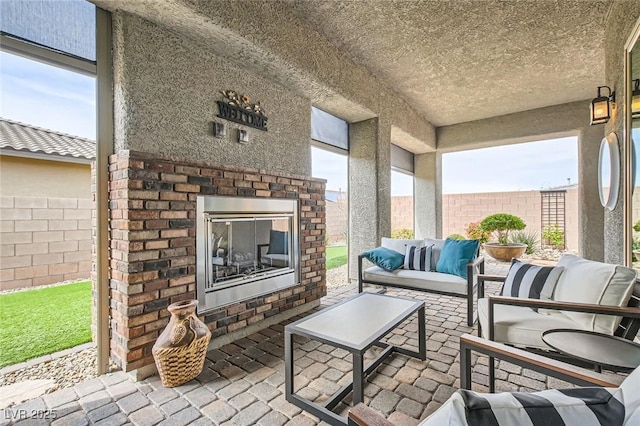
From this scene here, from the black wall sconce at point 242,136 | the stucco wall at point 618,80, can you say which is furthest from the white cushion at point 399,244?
the black wall sconce at point 242,136

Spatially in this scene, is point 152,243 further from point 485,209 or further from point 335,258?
point 485,209

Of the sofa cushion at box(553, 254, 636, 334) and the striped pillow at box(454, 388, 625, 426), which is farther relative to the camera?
the sofa cushion at box(553, 254, 636, 334)

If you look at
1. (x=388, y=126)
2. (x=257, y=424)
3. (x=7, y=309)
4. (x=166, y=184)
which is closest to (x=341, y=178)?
(x=388, y=126)

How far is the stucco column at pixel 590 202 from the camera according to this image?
4809mm

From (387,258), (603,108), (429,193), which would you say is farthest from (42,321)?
(429,193)

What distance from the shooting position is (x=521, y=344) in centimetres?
178

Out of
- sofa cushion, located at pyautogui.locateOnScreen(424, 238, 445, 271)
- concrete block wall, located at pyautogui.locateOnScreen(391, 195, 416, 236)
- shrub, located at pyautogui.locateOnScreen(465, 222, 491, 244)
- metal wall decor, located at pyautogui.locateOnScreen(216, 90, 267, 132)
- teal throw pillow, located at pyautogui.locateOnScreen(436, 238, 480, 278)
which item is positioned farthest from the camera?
concrete block wall, located at pyautogui.locateOnScreen(391, 195, 416, 236)

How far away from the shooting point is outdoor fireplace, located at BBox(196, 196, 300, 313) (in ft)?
7.88

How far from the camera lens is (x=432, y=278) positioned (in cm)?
318

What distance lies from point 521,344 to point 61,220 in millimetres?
4595

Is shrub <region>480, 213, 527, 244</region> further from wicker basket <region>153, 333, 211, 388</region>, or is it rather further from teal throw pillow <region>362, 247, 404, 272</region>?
wicker basket <region>153, 333, 211, 388</region>

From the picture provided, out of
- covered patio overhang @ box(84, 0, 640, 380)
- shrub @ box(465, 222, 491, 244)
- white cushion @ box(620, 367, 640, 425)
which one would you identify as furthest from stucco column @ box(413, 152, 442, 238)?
white cushion @ box(620, 367, 640, 425)

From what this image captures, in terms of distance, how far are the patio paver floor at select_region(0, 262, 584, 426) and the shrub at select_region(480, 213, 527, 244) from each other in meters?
5.14

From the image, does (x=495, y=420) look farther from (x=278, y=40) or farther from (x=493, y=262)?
(x=493, y=262)
